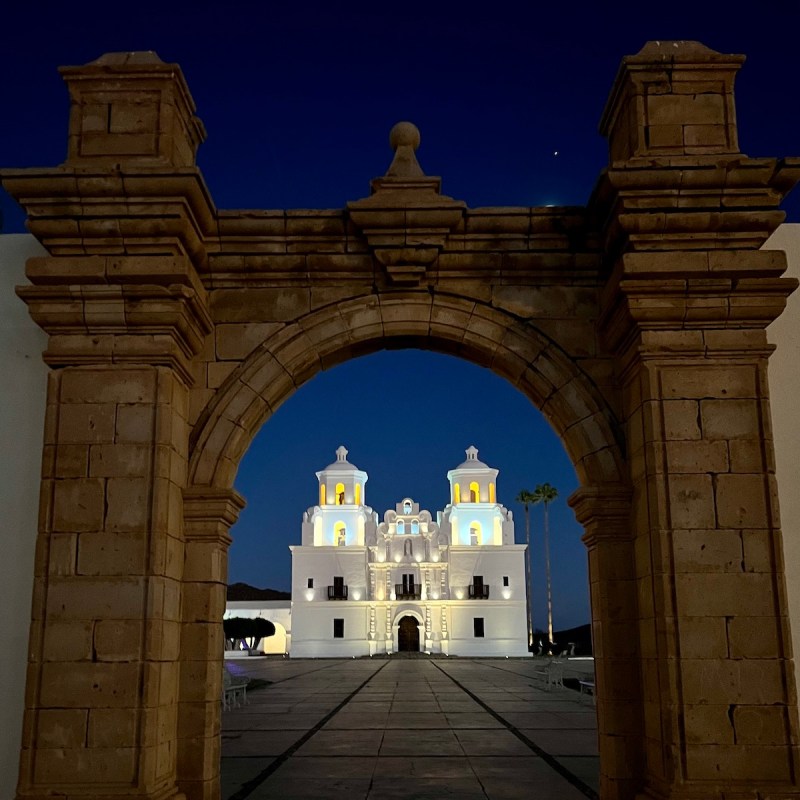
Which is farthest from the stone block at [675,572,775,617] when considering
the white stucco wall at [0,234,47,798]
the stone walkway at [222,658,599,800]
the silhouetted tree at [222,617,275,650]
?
the silhouetted tree at [222,617,275,650]

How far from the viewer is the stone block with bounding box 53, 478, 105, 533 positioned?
538cm

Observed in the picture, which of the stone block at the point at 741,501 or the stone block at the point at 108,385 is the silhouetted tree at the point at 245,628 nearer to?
the stone block at the point at 108,385

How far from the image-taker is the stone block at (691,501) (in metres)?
5.23

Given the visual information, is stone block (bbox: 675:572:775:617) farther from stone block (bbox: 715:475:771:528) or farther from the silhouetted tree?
the silhouetted tree

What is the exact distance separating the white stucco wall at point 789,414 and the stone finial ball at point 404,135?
245 cm

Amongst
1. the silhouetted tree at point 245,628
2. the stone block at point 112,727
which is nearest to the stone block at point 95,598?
the stone block at point 112,727

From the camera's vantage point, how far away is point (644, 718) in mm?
5477

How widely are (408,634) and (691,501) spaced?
1836 inches

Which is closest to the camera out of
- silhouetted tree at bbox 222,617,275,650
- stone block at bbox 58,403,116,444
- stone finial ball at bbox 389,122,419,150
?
stone block at bbox 58,403,116,444

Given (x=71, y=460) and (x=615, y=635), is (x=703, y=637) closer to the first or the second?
(x=615, y=635)

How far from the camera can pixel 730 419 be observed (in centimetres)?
541

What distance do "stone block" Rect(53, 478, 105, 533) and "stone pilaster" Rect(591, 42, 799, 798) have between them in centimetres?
316

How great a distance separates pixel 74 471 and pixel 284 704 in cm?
1019

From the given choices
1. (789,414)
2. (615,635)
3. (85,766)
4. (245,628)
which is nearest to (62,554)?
(85,766)
